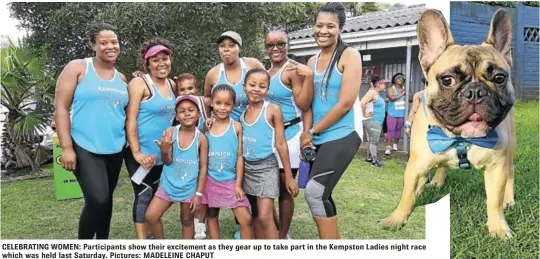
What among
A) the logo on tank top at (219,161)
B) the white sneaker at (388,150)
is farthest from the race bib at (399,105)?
the logo on tank top at (219,161)

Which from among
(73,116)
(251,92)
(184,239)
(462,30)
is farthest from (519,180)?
(73,116)

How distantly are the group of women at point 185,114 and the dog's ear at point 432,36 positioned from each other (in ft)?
1.38

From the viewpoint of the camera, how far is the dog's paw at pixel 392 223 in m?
3.21

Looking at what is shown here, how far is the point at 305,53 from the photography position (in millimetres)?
3186

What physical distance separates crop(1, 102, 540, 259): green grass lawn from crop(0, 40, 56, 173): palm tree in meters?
0.42

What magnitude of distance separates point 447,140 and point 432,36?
0.66 meters

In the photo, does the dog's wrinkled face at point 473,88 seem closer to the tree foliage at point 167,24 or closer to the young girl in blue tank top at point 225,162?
the tree foliage at point 167,24

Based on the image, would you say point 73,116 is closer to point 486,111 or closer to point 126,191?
point 126,191

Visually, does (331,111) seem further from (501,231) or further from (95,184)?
(95,184)

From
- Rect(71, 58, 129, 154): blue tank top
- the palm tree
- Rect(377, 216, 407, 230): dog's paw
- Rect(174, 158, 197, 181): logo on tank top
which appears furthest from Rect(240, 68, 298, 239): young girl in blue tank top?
the palm tree

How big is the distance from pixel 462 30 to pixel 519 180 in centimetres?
110

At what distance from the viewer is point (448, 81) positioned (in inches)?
111

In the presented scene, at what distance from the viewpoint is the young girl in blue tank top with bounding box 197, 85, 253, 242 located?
9.83ft

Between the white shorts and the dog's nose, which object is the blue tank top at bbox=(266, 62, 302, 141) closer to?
the white shorts
